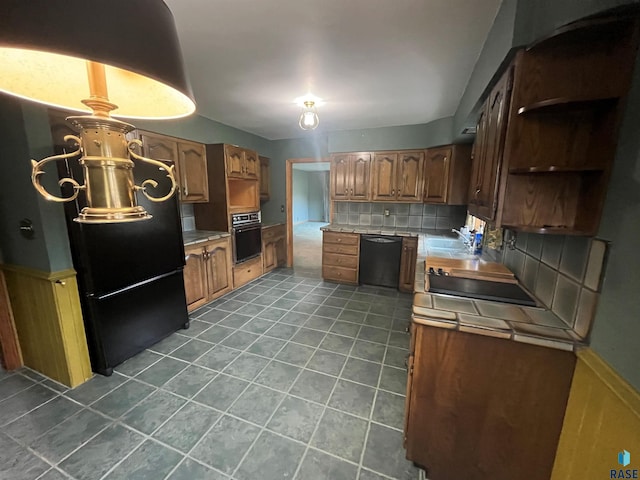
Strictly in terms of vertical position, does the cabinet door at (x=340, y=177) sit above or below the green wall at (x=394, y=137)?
below

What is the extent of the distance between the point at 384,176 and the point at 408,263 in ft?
4.31

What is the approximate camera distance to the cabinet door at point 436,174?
3.46m

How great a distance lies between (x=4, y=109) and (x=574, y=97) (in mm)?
3105

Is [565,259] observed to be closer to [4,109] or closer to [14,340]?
[4,109]

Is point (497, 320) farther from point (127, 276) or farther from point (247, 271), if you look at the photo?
point (247, 271)

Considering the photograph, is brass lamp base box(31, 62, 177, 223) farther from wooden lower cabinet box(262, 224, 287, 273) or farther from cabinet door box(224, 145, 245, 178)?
wooden lower cabinet box(262, 224, 287, 273)

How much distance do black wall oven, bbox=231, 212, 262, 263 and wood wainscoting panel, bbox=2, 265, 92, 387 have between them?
6.19 ft

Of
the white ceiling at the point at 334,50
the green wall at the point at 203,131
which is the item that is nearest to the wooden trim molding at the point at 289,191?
the green wall at the point at 203,131

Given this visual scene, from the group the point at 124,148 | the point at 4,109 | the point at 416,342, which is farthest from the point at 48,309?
the point at 416,342

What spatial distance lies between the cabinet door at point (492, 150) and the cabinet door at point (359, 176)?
223 cm

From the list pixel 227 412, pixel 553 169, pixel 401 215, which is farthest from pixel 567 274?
pixel 401 215

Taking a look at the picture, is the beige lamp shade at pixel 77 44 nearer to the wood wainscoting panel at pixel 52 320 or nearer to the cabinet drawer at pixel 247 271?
the wood wainscoting panel at pixel 52 320

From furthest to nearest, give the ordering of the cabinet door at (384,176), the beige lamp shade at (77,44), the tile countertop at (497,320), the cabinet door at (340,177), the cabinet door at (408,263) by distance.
Result: the cabinet door at (340,177)
the cabinet door at (384,176)
the cabinet door at (408,263)
the tile countertop at (497,320)
the beige lamp shade at (77,44)

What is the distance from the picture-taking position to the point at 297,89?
2.43m
